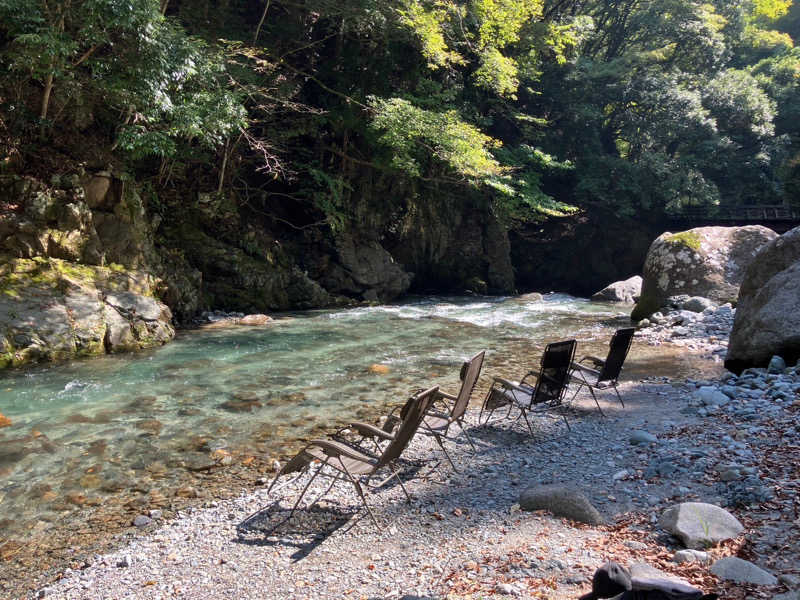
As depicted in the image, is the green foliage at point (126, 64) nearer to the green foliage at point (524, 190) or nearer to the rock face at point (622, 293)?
the green foliage at point (524, 190)

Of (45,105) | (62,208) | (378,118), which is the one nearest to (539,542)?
(62,208)

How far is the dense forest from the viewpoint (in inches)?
486

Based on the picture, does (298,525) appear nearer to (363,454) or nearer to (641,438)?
(363,454)

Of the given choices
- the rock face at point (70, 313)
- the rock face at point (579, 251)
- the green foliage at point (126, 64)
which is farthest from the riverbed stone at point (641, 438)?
the rock face at point (579, 251)

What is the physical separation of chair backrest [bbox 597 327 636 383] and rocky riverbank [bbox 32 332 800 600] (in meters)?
1.37

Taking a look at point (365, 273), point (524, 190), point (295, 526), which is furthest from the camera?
point (524, 190)

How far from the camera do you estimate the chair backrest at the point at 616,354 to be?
7.32 metres

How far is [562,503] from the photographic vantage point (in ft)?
13.6

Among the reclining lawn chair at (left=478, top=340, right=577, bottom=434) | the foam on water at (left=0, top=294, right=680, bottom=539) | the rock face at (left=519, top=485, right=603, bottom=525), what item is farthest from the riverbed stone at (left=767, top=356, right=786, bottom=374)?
the rock face at (left=519, top=485, right=603, bottom=525)

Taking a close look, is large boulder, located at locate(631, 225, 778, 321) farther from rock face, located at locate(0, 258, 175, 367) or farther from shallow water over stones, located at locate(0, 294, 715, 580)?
rock face, located at locate(0, 258, 175, 367)

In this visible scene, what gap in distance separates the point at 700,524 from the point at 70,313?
444 inches

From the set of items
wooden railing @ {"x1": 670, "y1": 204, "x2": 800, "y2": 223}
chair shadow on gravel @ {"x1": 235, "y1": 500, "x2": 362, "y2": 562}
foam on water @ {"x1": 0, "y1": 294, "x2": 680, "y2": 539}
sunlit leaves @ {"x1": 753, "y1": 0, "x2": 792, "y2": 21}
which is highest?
sunlit leaves @ {"x1": 753, "y1": 0, "x2": 792, "y2": 21}

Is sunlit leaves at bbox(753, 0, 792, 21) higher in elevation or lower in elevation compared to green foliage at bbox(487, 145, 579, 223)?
higher

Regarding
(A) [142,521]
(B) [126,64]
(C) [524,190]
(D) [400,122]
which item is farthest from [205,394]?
(C) [524,190]
